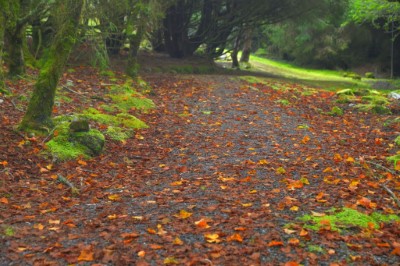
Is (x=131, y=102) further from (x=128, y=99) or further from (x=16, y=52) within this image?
(x=16, y=52)

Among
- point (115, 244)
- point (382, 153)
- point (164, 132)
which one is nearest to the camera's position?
point (115, 244)

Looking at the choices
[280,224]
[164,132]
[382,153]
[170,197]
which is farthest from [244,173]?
[164,132]

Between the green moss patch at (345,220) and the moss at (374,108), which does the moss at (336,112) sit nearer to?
the moss at (374,108)

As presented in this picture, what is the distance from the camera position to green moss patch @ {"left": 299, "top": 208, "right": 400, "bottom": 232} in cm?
480

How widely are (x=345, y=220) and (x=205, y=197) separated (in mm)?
1844

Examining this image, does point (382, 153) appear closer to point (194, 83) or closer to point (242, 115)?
point (242, 115)

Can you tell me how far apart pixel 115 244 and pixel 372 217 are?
2.91 m

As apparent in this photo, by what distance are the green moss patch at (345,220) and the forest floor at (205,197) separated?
2cm

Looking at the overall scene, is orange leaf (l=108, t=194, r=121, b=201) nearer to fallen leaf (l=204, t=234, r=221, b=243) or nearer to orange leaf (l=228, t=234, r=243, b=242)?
fallen leaf (l=204, t=234, r=221, b=243)

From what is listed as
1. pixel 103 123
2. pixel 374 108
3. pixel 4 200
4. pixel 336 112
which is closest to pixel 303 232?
pixel 4 200

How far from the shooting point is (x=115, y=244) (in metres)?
4.45

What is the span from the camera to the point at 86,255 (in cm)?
418

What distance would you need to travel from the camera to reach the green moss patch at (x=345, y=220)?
480 centimetres

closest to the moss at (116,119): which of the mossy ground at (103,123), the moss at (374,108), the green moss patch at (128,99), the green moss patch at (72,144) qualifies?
the mossy ground at (103,123)
